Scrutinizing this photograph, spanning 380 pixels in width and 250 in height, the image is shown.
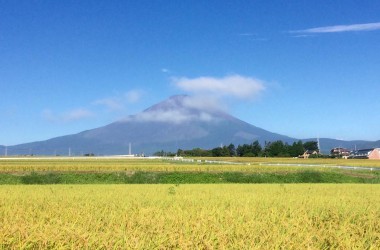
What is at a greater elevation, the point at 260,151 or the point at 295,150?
the point at 295,150

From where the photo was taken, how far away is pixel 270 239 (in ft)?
→ 20.1

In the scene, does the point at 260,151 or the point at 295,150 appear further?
the point at 295,150

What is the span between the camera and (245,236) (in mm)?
6305

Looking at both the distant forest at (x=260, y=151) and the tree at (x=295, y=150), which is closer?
the distant forest at (x=260, y=151)

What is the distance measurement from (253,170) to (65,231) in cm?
5194

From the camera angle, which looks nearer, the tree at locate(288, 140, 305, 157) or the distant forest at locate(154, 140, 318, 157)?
the distant forest at locate(154, 140, 318, 157)

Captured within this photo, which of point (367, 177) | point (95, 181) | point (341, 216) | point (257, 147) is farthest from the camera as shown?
point (257, 147)

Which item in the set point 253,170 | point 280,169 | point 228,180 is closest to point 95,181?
point 228,180

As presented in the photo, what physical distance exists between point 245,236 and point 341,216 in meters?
3.84

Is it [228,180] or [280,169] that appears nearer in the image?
[228,180]

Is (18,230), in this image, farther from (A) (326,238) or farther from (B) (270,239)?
(A) (326,238)

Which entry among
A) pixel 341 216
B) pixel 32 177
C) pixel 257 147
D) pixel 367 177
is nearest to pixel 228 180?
pixel 367 177

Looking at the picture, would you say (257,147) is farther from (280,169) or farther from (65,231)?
(65,231)

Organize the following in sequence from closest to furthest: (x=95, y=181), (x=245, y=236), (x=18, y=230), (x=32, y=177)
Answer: (x=18, y=230) → (x=245, y=236) → (x=32, y=177) → (x=95, y=181)
